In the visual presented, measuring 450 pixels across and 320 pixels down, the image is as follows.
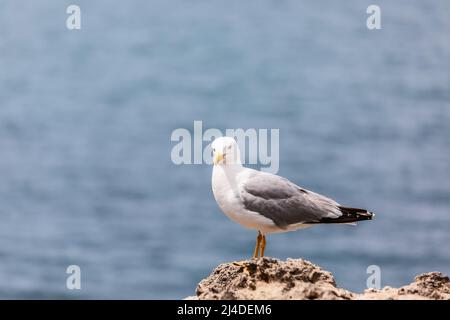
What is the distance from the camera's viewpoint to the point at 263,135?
2902cm

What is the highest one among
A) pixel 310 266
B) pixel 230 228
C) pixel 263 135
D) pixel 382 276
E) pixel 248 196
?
pixel 263 135

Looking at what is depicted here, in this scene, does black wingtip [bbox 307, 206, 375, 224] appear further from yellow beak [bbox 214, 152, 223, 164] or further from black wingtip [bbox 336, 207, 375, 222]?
yellow beak [bbox 214, 152, 223, 164]

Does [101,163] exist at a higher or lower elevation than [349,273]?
higher

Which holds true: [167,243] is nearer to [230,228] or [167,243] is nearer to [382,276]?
[230,228]

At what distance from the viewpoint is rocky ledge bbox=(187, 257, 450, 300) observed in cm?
607

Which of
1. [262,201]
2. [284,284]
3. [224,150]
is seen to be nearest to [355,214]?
[262,201]

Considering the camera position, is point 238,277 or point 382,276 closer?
point 238,277

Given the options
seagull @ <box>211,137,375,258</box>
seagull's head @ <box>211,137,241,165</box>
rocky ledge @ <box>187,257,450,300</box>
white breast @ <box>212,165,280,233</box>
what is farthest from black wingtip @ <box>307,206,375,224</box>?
rocky ledge @ <box>187,257,450,300</box>

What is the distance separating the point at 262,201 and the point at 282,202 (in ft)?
0.54

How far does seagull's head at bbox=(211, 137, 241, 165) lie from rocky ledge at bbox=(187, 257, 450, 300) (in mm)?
854

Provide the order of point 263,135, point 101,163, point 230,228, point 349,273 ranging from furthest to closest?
point 101,163
point 263,135
point 230,228
point 349,273

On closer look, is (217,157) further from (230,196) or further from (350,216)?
(350,216)

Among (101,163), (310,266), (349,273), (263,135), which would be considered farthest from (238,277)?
(101,163)
